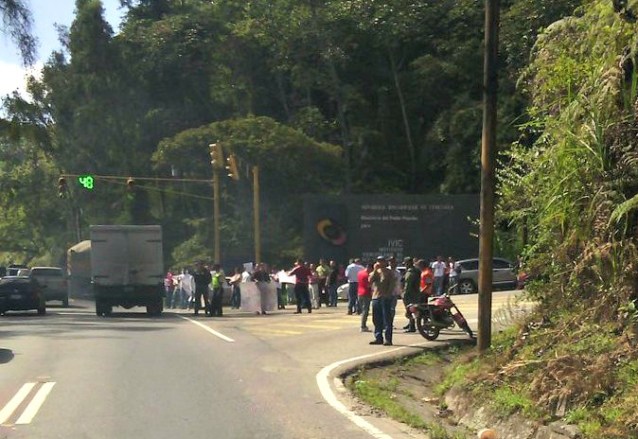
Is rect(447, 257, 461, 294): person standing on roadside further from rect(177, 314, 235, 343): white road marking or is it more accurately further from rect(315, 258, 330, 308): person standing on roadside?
rect(177, 314, 235, 343): white road marking

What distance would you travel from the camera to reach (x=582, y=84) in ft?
45.5

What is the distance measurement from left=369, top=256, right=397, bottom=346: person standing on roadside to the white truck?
573 inches

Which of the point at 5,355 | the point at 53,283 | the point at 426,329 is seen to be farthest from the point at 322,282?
the point at 5,355

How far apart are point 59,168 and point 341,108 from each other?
20.7 metres

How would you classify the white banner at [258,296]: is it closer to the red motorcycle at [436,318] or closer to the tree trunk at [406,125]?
the red motorcycle at [436,318]

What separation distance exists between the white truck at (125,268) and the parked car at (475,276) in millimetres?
13471

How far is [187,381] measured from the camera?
572 inches

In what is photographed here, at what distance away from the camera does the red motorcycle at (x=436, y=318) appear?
19469 millimetres

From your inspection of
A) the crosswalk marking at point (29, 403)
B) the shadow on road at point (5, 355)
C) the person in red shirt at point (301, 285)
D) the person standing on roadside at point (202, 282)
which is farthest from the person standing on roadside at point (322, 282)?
the crosswalk marking at point (29, 403)

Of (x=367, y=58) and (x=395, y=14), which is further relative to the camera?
(x=367, y=58)

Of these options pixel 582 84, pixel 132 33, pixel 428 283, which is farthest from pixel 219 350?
pixel 132 33

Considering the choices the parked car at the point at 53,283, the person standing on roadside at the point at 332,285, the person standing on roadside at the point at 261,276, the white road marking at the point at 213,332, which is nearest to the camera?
the white road marking at the point at 213,332

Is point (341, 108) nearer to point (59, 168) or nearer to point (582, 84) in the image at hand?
point (59, 168)

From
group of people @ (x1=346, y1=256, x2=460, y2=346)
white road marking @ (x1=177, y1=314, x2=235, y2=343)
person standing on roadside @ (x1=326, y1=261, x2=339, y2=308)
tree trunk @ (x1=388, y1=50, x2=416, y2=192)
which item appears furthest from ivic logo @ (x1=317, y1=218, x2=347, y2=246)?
group of people @ (x1=346, y1=256, x2=460, y2=346)
